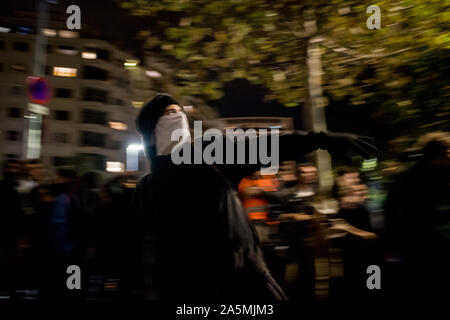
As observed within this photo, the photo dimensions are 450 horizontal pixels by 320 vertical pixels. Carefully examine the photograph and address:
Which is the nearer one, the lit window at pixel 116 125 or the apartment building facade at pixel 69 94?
the apartment building facade at pixel 69 94

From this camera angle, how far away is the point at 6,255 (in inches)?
194

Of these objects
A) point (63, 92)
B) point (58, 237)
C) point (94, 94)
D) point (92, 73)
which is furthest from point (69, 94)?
point (58, 237)

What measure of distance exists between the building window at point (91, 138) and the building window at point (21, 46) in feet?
45.4

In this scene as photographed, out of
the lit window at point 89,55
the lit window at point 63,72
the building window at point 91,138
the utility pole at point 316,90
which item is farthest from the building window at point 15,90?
the utility pole at point 316,90

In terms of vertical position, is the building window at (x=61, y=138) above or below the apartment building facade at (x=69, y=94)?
below

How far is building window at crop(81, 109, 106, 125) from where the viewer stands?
63438 millimetres

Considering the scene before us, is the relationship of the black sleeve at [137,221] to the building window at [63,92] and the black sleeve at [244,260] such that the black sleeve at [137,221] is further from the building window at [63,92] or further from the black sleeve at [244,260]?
the building window at [63,92]

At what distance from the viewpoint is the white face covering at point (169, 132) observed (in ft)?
8.03

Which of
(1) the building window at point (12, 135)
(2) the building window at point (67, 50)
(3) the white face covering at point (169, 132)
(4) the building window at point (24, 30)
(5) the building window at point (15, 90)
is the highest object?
(4) the building window at point (24, 30)

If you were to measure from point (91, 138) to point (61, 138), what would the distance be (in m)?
4.38

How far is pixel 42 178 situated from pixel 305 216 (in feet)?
10.6

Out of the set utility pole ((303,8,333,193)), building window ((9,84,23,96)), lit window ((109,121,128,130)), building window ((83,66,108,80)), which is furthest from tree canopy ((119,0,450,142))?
lit window ((109,121,128,130))
